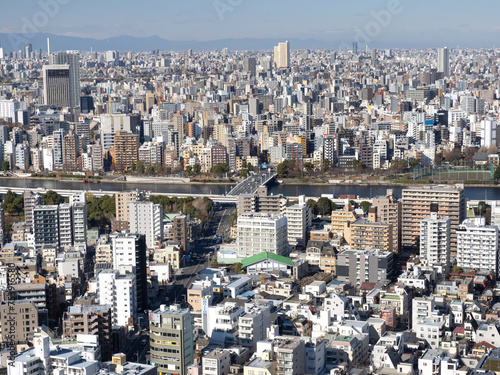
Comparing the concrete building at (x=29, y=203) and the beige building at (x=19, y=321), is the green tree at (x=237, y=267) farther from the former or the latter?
the concrete building at (x=29, y=203)

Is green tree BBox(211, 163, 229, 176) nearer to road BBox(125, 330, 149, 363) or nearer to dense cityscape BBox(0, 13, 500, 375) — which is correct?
dense cityscape BBox(0, 13, 500, 375)

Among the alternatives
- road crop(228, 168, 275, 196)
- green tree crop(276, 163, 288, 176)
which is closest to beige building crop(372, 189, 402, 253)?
road crop(228, 168, 275, 196)

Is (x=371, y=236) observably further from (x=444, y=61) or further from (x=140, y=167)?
(x=444, y=61)

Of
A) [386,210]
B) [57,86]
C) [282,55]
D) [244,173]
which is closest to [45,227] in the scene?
[386,210]

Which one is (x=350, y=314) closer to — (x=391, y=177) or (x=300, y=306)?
(x=300, y=306)

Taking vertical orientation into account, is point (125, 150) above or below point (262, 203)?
above

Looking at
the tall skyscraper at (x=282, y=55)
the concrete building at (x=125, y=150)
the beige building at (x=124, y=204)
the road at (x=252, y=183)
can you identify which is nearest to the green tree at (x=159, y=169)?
the concrete building at (x=125, y=150)
